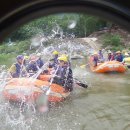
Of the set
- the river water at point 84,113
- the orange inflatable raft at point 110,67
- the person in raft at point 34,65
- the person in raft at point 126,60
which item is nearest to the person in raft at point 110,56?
the orange inflatable raft at point 110,67

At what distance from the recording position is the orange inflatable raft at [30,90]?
4.91 meters

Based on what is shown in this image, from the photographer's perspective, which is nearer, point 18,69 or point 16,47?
point 16,47

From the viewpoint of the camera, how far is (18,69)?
5117mm

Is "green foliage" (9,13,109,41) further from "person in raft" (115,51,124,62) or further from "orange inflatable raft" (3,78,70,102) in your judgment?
"person in raft" (115,51,124,62)

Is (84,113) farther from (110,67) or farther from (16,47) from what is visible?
(16,47)

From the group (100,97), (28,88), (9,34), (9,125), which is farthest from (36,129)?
(9,34)

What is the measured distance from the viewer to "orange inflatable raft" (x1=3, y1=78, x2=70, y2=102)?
491 cm

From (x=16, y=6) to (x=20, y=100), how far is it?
15.8ft

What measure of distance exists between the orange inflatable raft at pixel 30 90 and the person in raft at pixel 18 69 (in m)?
0.09

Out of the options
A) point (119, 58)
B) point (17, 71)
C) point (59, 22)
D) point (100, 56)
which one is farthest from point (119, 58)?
point (59, 22)

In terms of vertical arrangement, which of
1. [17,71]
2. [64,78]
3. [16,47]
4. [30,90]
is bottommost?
[30,90]

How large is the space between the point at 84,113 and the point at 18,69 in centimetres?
119

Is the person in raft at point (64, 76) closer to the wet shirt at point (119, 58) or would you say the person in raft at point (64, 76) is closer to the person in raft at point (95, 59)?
the person in raft at point (95, 59)

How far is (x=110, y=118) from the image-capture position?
179 inches
